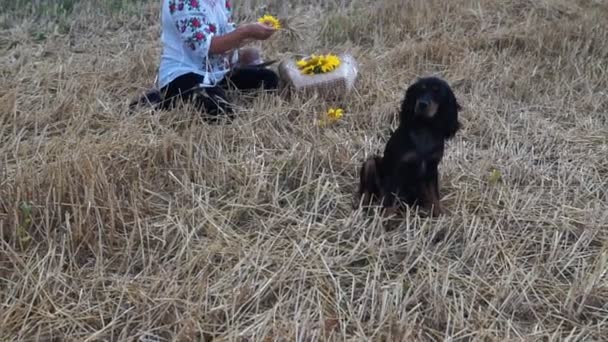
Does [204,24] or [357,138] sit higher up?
[204,24]

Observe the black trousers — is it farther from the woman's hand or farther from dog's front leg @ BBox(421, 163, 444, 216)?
dog's front leg @ BBox(421, 163, 444, 216)

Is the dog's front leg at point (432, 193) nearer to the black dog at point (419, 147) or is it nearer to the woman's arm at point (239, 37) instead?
the black dog at point (419, 147)

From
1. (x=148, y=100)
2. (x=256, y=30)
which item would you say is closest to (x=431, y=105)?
(x=256, y=30)

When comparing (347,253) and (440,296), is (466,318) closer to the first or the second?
(440,296)

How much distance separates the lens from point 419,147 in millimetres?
3148

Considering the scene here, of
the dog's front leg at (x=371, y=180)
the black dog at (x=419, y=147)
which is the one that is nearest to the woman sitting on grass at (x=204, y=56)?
the dog's front leg at (x=371, y=180)

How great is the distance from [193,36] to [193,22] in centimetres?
8

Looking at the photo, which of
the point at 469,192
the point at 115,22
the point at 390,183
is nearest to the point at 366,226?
the point at 390,183

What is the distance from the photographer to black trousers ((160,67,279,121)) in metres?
4.43

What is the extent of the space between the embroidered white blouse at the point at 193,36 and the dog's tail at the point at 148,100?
0.07m

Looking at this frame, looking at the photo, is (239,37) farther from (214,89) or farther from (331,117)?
(331,117)

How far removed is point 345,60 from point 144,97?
1265 millimetres

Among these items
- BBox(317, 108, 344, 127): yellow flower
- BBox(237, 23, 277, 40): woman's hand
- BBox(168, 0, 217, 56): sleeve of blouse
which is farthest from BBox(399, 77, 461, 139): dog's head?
BBox(168, 0, 217, 56): sleeve of blouse

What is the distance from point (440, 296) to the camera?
2818 mm
